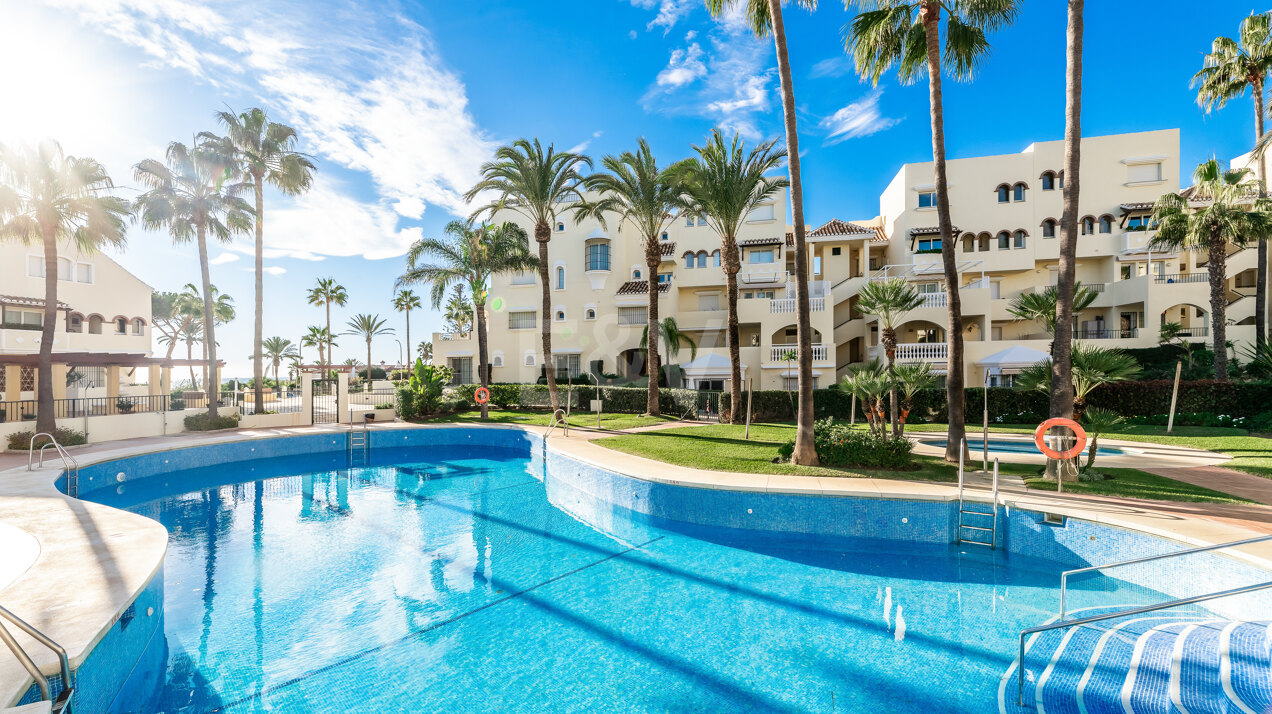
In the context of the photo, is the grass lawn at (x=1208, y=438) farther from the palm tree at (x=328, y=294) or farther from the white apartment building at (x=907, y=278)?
the palm tree at (x=328, y=294)

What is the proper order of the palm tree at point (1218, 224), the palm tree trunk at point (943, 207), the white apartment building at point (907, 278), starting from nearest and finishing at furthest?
1. the palm tree trunk at point (943, 207)
2. the palm tree at point (1218, 224)
3. the white apartment building at point (907, 278)

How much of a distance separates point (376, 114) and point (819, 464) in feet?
56.6

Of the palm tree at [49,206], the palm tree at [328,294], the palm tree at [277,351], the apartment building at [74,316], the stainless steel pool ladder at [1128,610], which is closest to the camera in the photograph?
the stainless steel pool ladder at [1128,610]

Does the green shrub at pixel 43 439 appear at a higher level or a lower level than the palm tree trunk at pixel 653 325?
lower

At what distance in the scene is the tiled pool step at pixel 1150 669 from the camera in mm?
4660

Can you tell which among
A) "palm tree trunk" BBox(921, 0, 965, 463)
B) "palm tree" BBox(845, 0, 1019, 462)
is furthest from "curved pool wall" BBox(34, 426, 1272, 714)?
"palm tree trunk" BBox(921, 0, 965, 463)

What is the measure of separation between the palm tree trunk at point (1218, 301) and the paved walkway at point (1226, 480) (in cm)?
1275

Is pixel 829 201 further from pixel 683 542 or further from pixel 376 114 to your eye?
pixel 683 542

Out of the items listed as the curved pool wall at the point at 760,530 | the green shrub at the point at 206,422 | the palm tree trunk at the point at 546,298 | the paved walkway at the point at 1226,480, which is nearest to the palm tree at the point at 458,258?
the palm tree trunk at the point at 546,298

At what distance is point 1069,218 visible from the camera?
10.2 meters

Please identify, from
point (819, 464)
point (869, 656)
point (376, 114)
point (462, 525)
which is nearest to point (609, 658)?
point (869, 656)

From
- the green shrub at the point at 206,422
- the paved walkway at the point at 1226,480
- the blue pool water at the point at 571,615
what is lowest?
the blue pool water at the point at 571,615

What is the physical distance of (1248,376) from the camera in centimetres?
2048

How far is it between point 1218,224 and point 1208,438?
11.2 metres
